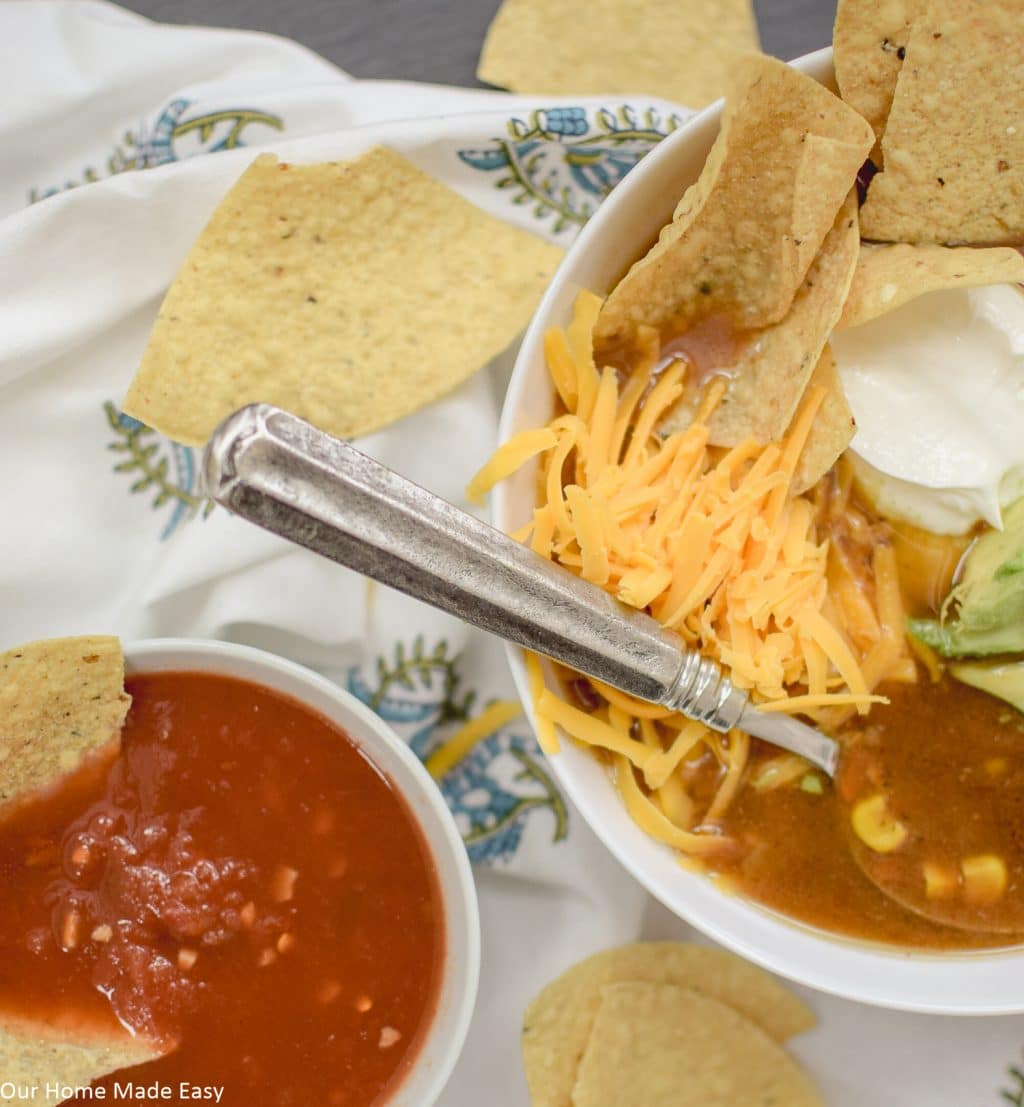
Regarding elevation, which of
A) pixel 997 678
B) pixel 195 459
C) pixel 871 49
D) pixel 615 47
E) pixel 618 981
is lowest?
pixel 618 981

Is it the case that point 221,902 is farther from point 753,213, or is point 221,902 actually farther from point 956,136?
point 956,136

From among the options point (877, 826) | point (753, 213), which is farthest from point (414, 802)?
point (753, 213)

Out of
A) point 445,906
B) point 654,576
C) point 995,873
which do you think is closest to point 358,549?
point 654,576

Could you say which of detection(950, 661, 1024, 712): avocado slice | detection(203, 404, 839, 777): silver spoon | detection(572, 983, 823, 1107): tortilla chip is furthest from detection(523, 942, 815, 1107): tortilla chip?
detection(950, 661, 1024, 712): avocado slice

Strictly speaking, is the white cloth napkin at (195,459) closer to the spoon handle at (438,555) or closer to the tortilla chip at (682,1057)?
the tortilla chip at (682,1057)

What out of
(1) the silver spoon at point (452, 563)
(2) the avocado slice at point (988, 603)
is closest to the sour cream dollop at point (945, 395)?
(2) the avocado slice at point (988, 603)

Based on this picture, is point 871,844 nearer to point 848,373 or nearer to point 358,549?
point 848,373

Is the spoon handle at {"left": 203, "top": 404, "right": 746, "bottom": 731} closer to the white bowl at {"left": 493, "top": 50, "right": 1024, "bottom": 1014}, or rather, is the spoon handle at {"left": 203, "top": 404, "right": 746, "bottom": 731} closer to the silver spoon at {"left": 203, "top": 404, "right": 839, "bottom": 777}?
the silver spoon at {"left": 203, "top": 404, "right": 839, "bottom": 777}
